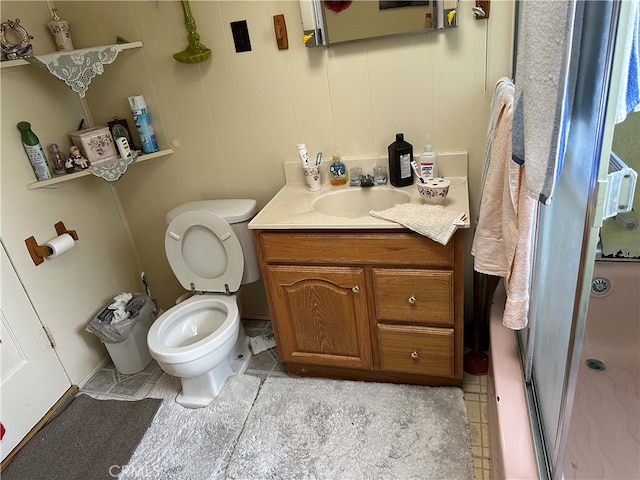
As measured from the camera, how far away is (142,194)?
2217mm

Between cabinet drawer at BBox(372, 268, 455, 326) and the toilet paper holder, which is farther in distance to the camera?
the toilet paper holder

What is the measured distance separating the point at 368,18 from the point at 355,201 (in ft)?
2.25

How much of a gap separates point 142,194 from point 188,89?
0.60m

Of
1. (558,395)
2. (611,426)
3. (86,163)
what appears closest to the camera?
(558,395)

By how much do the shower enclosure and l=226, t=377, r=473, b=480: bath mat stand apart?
0.40 meters

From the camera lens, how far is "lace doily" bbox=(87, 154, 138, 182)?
1.87 meters

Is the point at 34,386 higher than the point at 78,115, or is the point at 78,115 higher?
the point at 78,115

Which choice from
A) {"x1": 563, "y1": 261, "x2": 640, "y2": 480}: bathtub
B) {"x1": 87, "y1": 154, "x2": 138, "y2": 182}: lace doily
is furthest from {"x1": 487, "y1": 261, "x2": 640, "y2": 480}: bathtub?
{"x1": 87, "y1": 154, "x2": 138, "y2": 182}: lace doily

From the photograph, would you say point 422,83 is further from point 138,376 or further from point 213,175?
point 138,376

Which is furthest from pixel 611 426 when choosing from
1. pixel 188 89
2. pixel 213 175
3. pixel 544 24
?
pixel 188 89

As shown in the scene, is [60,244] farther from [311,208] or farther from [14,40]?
[311,208]

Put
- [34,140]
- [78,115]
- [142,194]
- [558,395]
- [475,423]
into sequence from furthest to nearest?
1. [142,194]
2. [78,115]
3. [34,140]
4. [475,423]
5. [558,395]

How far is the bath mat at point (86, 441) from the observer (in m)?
1.67

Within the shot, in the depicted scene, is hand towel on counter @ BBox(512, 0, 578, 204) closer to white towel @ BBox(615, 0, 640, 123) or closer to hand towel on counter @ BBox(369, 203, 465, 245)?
white towel @ BBox(615, 0, 640, 123)
